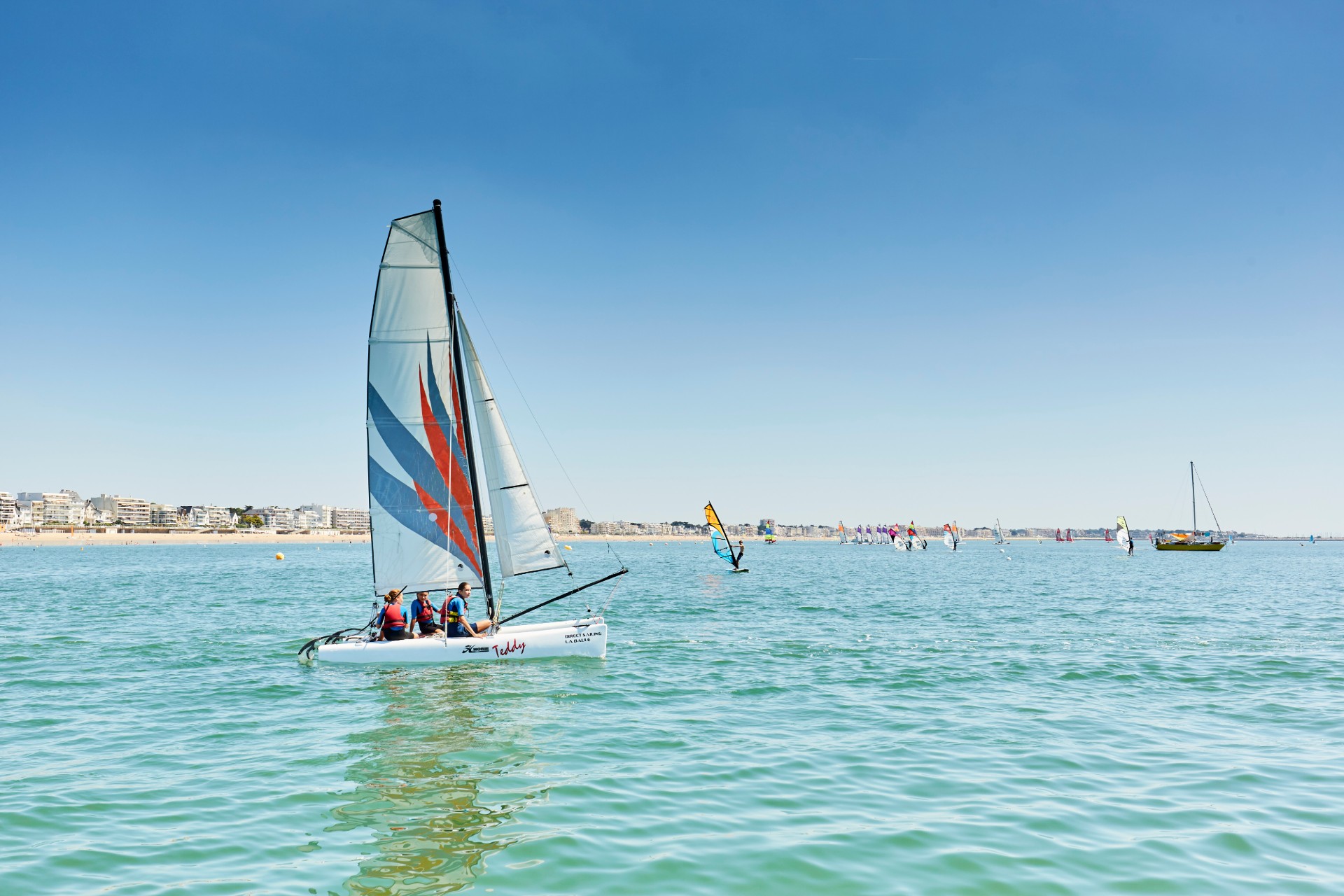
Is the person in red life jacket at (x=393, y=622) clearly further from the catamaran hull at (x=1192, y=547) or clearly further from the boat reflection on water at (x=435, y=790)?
the catamaran hull at (x=1192, y=547)

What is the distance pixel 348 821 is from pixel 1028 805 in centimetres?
823

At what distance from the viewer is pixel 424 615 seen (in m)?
20.7

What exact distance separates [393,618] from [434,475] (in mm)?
3817

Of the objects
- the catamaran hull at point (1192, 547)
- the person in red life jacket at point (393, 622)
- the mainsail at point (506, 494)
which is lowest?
the catamaran hull at point (1192, 547)

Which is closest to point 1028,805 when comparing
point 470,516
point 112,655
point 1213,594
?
point 470,516

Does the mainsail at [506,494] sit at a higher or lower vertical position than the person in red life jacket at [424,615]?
higher

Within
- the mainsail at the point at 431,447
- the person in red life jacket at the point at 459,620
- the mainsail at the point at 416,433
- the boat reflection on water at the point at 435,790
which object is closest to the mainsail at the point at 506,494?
the mainsail at the point at 431,447

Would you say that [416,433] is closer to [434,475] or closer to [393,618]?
[434,475]

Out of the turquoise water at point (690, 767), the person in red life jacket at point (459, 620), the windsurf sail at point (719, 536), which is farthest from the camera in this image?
the windsurf sail at point (719, 536)

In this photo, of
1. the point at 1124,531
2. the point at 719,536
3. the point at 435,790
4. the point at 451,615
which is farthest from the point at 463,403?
the point at 1124,531

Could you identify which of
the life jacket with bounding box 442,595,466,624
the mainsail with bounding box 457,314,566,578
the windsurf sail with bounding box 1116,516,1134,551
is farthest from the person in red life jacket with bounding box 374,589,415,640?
the windsurf sail with bounding box 1116,516,1134,551

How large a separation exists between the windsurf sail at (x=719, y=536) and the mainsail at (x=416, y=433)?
137 feet

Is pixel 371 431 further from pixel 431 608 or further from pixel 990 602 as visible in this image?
pixel 990 602

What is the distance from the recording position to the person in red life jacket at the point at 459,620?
65.7ft
